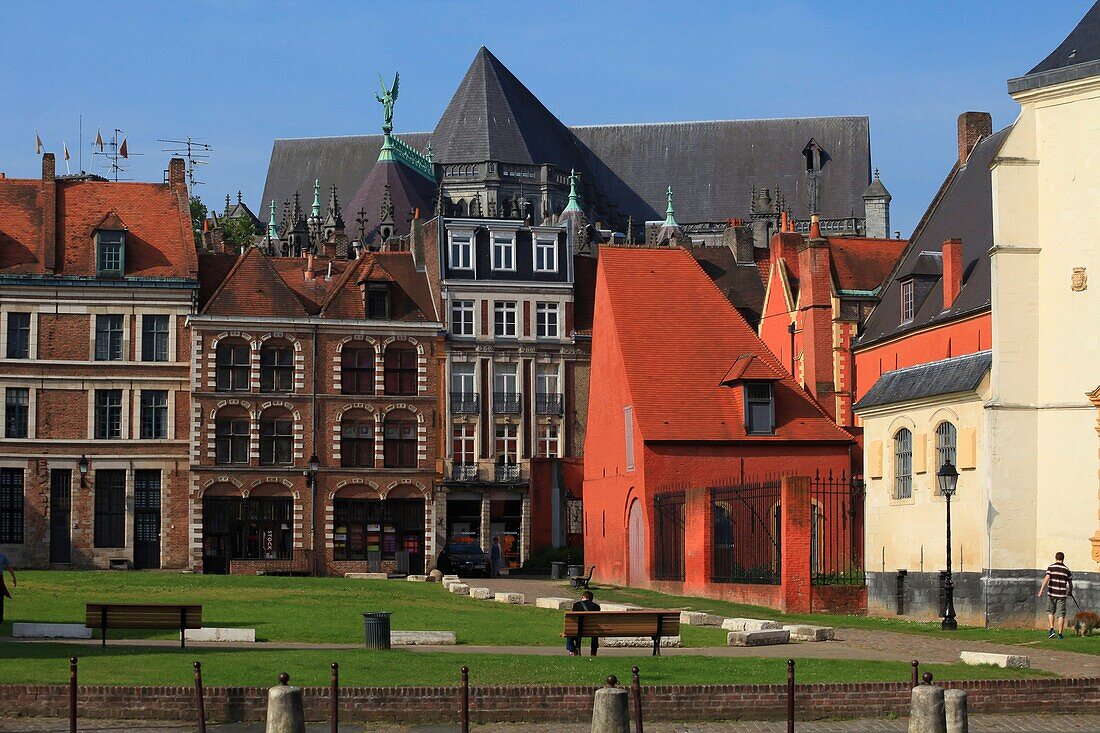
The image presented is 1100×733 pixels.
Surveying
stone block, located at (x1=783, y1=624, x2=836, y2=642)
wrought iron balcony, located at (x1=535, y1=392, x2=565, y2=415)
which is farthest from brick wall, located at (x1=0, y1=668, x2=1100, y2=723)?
wrought iron balcony, located at (x1=535, y1=392, x2=565, y2=415)

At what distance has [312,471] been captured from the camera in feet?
212

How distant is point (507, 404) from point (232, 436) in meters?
14.2

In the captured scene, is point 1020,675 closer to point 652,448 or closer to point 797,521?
point 797,521

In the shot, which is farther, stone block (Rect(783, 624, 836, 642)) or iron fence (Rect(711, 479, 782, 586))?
iron fence (Rect(711, 479, 782, 586))

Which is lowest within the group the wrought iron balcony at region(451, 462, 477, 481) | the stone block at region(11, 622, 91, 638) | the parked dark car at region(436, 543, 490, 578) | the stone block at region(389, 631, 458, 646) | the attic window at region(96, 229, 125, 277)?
the parked dark car at region(436, 543, 490, 578)

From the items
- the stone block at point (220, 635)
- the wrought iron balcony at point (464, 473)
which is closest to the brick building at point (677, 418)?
the wrought iron balcony at point (464, 473)

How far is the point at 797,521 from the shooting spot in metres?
37.0

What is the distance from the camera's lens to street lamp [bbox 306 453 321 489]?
63469mm

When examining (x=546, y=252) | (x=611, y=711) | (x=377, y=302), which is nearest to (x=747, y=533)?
(x=611, y=711)

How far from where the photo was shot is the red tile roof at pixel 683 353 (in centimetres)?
4994

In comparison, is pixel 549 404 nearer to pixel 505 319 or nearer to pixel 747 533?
pixel 505 319

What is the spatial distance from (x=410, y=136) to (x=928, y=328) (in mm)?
110478

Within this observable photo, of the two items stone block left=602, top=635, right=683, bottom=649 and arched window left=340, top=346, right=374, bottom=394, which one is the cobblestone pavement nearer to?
stone block left=602, top=635, right=683, bottom=649

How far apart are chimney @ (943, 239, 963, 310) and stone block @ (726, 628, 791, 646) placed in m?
16.7
